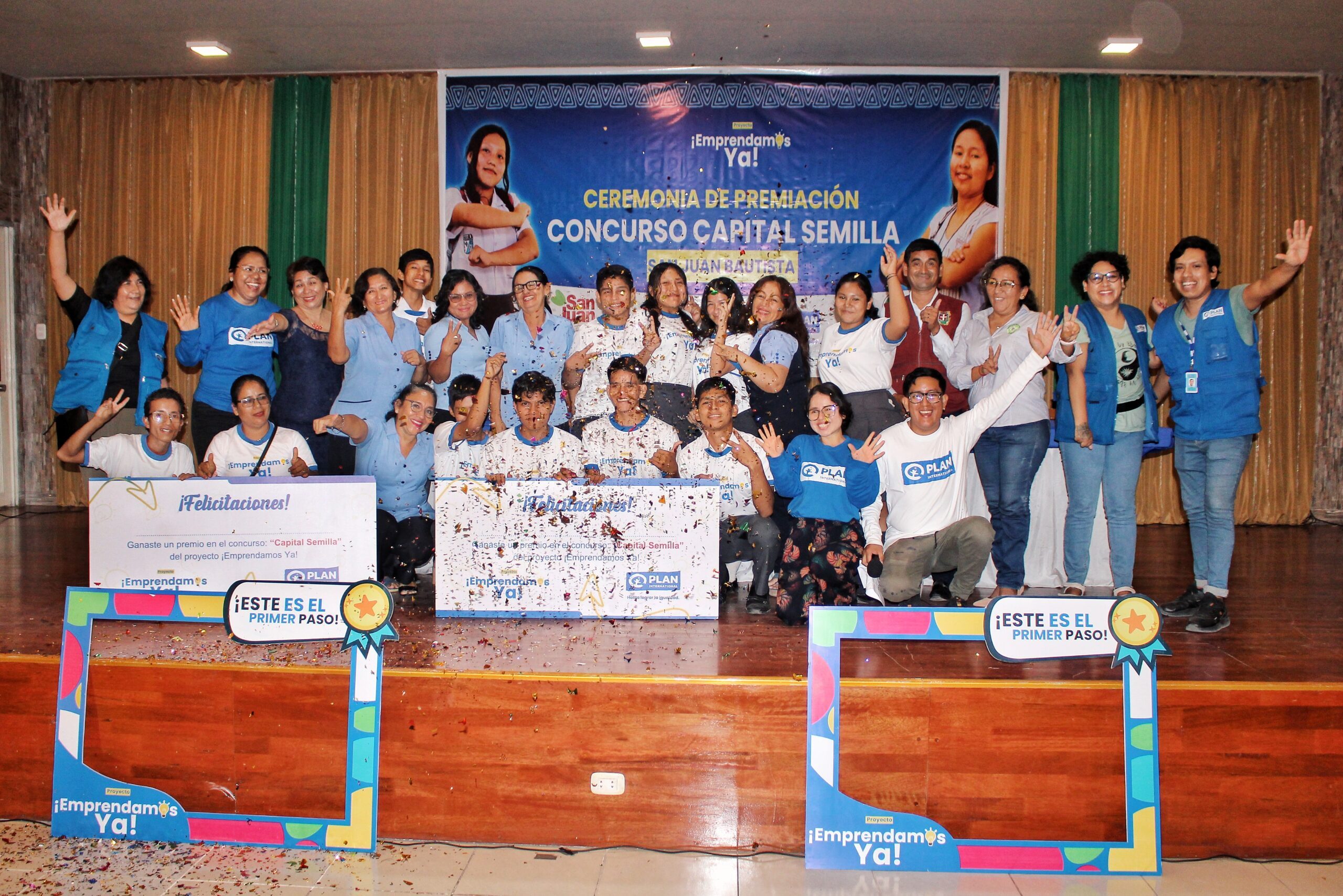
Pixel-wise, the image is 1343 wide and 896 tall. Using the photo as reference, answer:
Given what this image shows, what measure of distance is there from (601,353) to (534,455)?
62 centimetres

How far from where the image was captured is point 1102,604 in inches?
85.7

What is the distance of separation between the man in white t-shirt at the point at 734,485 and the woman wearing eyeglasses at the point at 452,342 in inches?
44.6

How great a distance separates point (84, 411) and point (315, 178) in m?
2.53

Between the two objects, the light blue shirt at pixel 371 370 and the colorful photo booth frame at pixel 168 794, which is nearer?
the colorful photo booth frame at pixel 168 794

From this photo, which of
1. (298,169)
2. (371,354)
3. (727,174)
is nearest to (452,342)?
(371,354)

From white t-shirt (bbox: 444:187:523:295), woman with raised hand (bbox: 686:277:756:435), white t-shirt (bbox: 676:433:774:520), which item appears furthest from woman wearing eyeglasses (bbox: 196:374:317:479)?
white t-shirt (bbox: 444:187:523:295)

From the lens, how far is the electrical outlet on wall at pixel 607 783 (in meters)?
2.30

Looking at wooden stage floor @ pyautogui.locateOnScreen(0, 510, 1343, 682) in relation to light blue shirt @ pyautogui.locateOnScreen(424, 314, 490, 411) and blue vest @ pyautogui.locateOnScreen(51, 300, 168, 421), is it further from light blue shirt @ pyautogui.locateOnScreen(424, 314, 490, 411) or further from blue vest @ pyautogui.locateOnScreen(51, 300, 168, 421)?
light blue shirt @ pyautogui.locateOnScreen(424, 314, 490, 411)

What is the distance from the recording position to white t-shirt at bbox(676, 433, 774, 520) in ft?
10.9

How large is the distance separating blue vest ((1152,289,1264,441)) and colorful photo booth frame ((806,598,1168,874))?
1.17 metres

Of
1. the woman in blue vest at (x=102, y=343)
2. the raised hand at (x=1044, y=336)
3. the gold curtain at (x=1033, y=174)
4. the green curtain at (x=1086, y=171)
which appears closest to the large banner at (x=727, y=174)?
the gold curtain at (x=1033, y=174)

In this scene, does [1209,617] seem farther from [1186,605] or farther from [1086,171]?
[1086,171]

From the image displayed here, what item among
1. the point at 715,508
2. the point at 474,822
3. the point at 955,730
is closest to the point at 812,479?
the point at 715,508

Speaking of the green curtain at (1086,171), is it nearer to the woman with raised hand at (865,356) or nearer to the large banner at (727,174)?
the large banner at (727,174)
